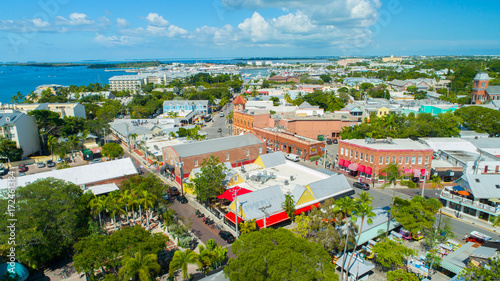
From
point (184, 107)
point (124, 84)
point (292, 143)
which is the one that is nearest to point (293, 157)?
point (292, 143)

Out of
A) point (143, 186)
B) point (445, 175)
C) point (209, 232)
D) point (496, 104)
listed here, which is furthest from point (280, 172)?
point (496, 104)

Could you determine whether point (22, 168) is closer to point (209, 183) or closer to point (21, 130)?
point (21, 130)

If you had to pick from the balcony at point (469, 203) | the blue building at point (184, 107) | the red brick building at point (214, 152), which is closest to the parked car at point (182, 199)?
the red brick building at point (214, 152)

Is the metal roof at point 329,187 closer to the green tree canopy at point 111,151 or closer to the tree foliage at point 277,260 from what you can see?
the tree foliage at point 277,260

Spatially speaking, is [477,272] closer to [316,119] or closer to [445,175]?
[445,175]

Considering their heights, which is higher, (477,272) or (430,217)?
(477,272)
